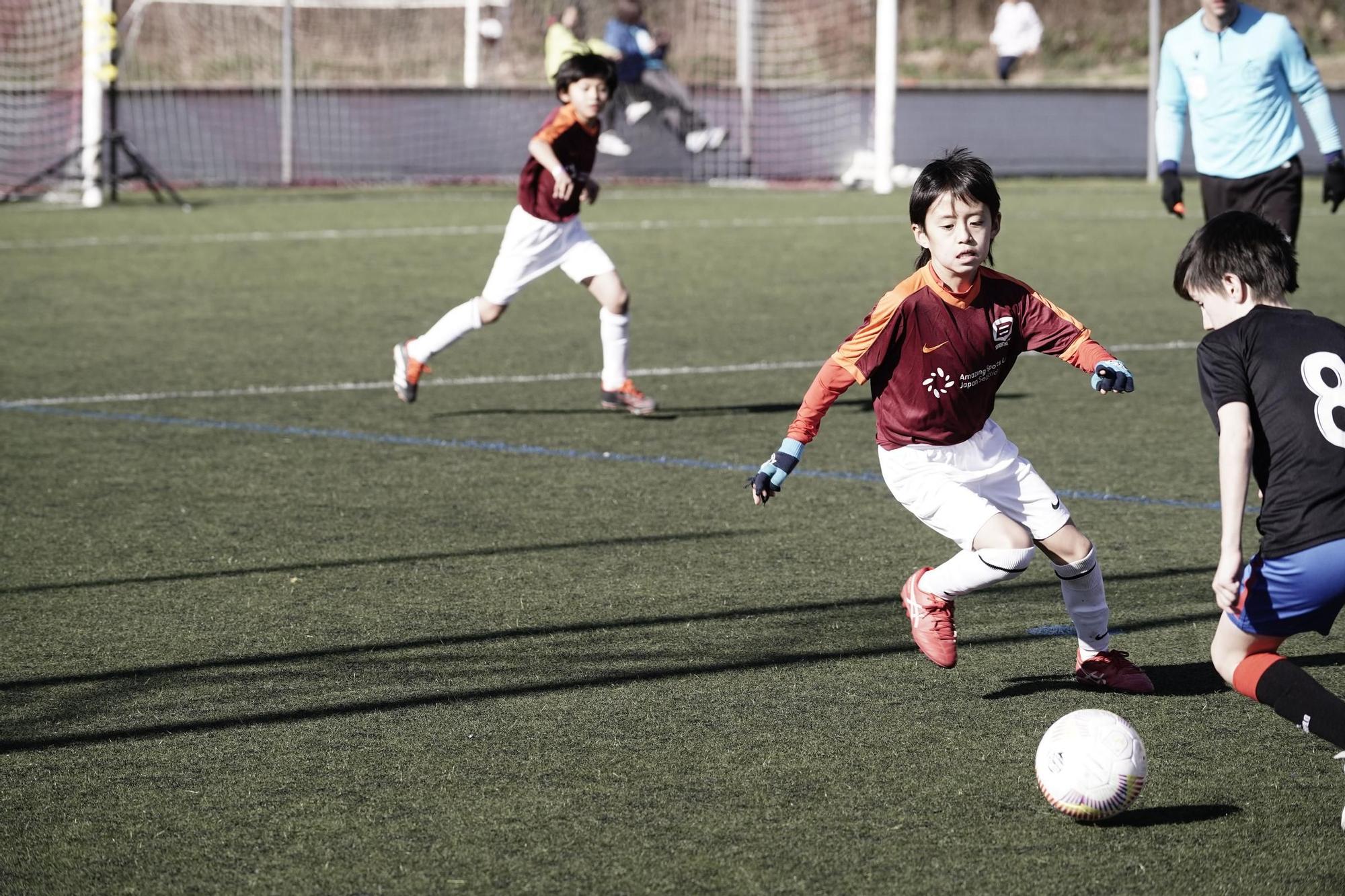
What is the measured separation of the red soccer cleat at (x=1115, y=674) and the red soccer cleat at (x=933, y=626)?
34 cm

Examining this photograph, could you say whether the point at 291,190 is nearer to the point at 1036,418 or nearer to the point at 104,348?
the point at 104,348

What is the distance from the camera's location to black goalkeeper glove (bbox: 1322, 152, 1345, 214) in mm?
9023

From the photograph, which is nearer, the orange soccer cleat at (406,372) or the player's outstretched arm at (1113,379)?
the player's outstretched arm at (1113,379)

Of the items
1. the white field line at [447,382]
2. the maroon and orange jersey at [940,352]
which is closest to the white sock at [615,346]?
the white field line at [447,382]

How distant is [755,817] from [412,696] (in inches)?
45.5

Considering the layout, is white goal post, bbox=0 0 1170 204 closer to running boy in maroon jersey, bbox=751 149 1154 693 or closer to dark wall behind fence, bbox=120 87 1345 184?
dark wall behind fence, bbox=120 87 1345 184

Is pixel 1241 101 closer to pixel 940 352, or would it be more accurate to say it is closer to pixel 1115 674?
pixel 940 352

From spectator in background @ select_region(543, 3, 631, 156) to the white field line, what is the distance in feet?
29.4

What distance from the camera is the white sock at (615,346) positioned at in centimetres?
859

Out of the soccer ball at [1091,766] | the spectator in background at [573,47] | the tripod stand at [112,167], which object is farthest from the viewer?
the spectator in background at [573,47]

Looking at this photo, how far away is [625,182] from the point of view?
2455cm

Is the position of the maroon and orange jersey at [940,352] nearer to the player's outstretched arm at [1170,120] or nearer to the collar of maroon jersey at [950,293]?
the collar of maroon jersey at [950,293]

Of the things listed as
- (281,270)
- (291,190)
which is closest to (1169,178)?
(281,270)

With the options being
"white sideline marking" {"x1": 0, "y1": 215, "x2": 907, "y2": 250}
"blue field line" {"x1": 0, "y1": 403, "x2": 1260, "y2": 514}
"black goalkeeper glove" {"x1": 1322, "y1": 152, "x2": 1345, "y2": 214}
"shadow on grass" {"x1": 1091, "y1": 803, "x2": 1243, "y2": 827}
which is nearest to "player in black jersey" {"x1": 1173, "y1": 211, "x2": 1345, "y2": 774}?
"shadow on grass" {"x1": 1091, "y1": 803, "x2": 1243, "y2": 827}
